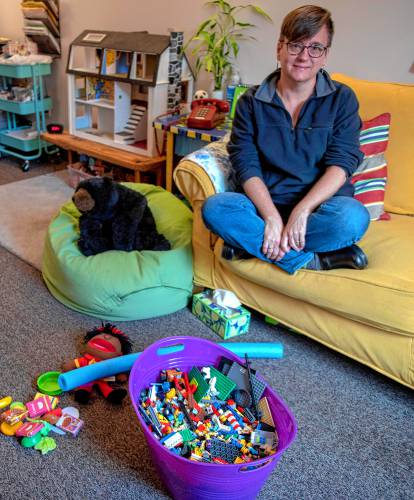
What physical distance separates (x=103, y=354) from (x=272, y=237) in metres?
0.69

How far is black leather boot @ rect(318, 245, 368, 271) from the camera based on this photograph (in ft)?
4.72

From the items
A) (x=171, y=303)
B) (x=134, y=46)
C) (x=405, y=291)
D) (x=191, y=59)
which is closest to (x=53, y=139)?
(x=134, y=46)

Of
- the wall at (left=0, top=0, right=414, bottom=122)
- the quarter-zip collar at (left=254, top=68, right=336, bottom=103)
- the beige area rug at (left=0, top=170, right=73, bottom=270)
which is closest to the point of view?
the quarter-zip collar at (left=254, top=68, right=336, bottom=103)

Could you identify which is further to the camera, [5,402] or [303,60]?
[303,60]

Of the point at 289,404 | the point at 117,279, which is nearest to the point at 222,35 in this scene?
the point at 117,279

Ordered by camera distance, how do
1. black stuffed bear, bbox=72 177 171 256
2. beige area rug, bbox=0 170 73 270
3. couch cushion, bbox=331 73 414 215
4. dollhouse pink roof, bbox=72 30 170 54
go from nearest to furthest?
black stuffed bear, bbox=72 177 171 256 < couch cushion, bbox=331 73 414 215 < beige area rug, bbox=0 170 73 270 < dollhouse pink roof, bbox=72 30 170 54

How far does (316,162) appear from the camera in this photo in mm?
1572

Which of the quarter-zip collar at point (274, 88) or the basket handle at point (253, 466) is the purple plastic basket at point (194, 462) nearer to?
the basket handle at point (253, 466)

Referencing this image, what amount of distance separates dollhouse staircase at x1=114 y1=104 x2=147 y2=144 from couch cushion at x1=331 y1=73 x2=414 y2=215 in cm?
142

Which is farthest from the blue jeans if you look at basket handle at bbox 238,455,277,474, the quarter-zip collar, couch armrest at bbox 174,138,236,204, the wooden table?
the wooden table

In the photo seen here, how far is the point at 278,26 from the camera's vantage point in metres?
2.31

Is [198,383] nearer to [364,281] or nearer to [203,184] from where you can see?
[364,281]

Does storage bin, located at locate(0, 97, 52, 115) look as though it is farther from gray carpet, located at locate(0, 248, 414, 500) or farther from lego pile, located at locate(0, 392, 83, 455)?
lego pile, located at locate(0, 392, 83, 455)

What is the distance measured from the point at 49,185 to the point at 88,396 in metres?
2.00
